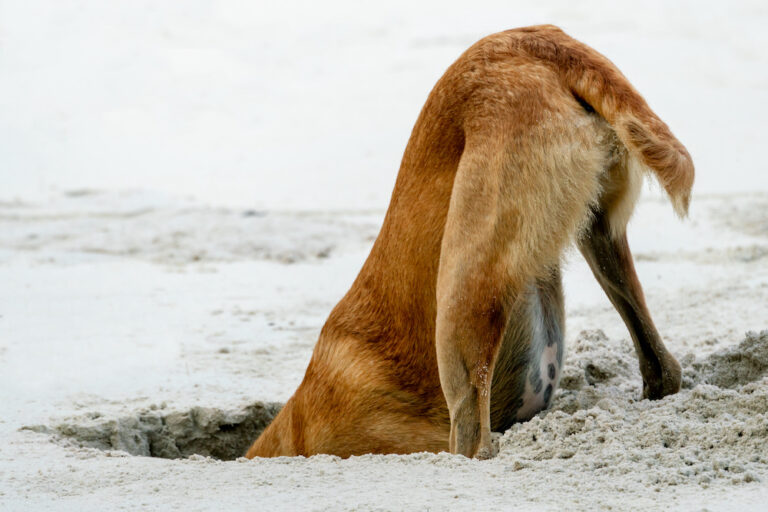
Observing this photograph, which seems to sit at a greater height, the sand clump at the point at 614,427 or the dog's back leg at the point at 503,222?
the dog's back leg at the point at 503,222

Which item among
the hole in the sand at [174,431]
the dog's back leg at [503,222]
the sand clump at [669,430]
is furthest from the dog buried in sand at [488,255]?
the hole in the sand at [174,431]

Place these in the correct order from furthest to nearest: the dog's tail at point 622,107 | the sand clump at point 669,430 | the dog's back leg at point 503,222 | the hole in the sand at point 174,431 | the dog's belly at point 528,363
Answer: the hole in the sand at point 174,431 → the dog's belly at point 528,363 → the dog's back leg at point 503,222 → the dog's tail at point 622,107 → the sand clump at point 669,430

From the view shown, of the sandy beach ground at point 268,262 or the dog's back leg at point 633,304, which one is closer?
the sandy beach ground at point 268,262

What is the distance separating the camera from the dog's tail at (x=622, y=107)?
272 centimetres

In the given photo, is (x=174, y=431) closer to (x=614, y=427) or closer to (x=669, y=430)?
(x=614, y=427)

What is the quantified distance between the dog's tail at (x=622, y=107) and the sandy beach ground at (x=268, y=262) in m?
0.46

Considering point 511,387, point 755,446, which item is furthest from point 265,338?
point 755,446

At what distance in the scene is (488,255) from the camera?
2865 mm

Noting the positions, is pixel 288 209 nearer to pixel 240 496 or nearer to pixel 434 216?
pixel 434 216

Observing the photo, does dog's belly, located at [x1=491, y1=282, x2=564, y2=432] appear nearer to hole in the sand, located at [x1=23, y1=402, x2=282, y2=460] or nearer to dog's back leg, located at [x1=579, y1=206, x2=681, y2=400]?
dog's back leg, located at [x1=579, y1=206, x2=681, y2=400]

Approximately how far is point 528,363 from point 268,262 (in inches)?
168

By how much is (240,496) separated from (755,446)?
4.66 feet

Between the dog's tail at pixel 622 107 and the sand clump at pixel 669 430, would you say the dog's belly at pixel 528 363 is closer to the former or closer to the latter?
the sand clump at pixel 669 430

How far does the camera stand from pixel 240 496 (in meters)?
2.60
